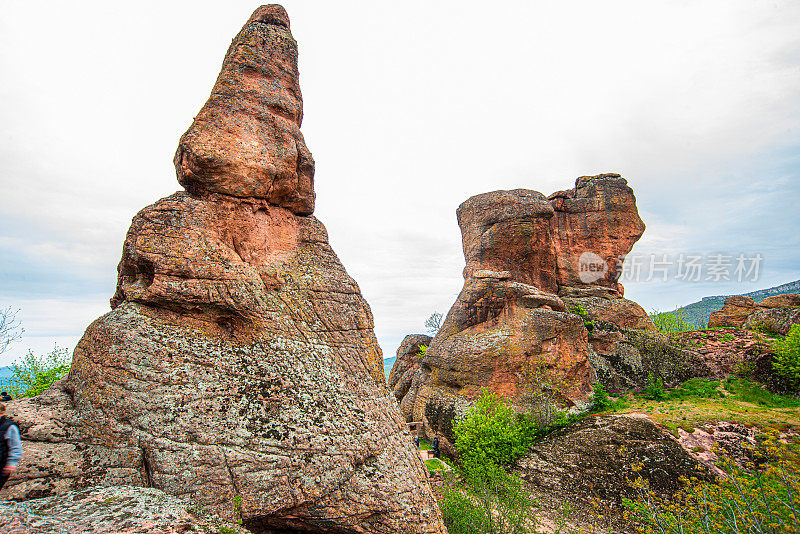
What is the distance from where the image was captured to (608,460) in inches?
652

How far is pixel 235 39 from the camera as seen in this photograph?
12734 mm

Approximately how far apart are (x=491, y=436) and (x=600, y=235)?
72.0 feet

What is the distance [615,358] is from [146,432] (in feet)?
83.9

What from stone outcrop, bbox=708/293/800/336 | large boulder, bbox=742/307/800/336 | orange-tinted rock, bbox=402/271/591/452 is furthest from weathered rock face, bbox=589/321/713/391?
stone outcrop, bbox=708/293/800/336

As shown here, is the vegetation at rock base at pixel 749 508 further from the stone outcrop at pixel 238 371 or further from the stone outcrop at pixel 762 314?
the stone outcrop at pixel 762 314

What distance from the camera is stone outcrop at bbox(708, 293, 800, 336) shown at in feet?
→ 90.9

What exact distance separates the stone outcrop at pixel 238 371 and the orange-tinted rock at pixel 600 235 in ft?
86.9

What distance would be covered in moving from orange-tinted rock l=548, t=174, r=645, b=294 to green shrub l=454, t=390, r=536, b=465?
16.7 meters

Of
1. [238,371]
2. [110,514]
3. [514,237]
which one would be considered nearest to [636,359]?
[514,237]

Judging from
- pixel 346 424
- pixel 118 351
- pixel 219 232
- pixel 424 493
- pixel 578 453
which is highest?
pixel 219 232

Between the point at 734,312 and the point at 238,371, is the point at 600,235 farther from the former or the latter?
the point at 238,371

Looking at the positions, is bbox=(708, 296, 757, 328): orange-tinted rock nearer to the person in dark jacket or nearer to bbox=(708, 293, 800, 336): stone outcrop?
bbox=(708, 293, 800, 336): stone outcrop

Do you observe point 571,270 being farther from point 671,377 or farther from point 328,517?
point 328,517

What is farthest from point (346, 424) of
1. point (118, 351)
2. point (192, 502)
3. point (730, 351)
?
point (730, 351)
